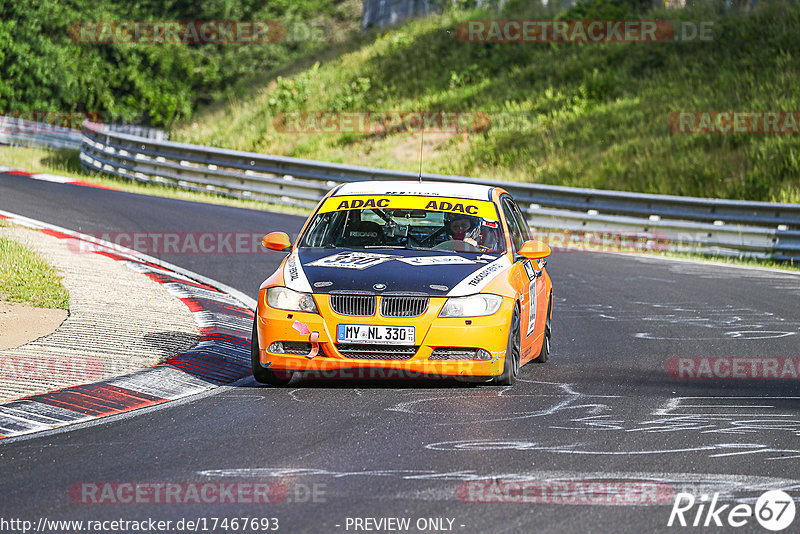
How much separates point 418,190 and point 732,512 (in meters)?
5.08

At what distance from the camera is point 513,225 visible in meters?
10.0

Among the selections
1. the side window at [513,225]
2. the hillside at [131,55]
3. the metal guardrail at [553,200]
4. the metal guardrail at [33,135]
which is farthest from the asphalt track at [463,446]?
the hillside at [131,55]

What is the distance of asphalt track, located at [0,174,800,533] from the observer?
5.12 meters

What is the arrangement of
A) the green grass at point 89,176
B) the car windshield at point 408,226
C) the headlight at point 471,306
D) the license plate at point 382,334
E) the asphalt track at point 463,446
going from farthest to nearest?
the green grass at point 89,176 < the car windshield at point 408,226 < the headlight at point 471,306 < the license plate at point 382,334 < the asphalt track at point 463,446

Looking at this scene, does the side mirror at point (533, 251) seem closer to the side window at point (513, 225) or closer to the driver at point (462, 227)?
→ the side window at point (513, 225)

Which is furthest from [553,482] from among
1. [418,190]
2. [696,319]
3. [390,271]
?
[696,319]

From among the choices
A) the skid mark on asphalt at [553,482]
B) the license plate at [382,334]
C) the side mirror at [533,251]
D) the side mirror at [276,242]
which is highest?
the side mirror at [276,242]

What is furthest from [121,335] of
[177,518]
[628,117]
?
[628,117]

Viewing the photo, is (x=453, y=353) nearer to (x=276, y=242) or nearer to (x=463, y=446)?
(x=463, y=446)

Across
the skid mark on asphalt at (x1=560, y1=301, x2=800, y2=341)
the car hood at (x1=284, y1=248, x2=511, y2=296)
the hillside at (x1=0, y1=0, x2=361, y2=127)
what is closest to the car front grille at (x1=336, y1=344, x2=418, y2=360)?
the car hood at (x1=284, y1=248, x2=511, y2=296)

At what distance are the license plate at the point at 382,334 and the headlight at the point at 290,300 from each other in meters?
0.34

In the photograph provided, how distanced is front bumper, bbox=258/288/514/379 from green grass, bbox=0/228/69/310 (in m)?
3.33

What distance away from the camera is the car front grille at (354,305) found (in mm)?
8062

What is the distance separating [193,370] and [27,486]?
3.25 meters
